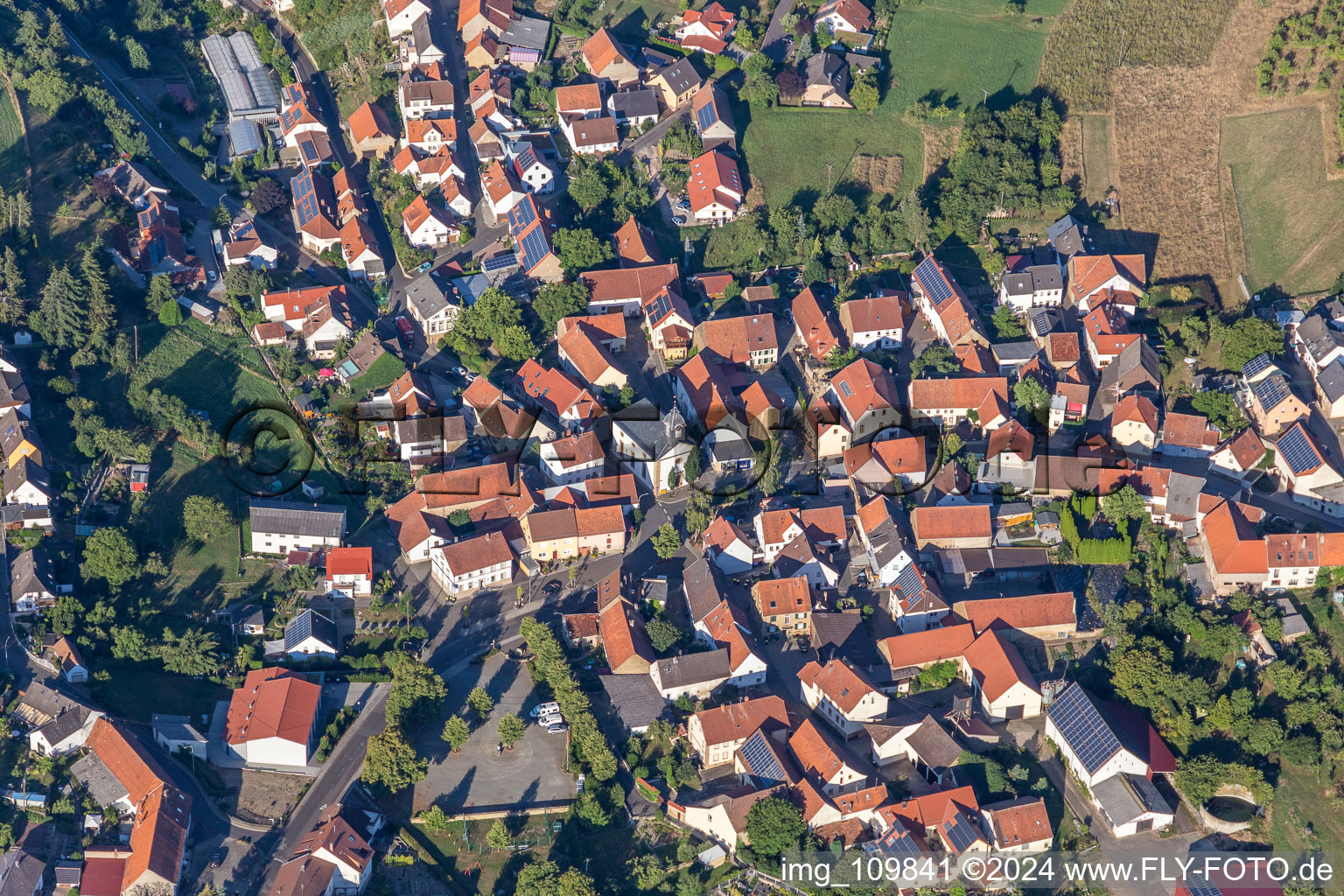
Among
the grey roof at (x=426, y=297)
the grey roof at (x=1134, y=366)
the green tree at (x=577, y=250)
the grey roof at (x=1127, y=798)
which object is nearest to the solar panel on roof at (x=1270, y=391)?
→ the grey roof at (x=1134, y=366)

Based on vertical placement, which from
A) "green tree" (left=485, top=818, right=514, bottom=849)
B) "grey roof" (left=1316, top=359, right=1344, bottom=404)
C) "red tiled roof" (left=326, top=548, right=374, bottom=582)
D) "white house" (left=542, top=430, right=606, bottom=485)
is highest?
"grey roof" (left=1316, top=359, right=1344, bottom=404)

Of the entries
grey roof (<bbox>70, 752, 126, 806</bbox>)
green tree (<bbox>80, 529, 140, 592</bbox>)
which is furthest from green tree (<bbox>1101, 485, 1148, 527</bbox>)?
green tree (<bbox>80, 529, 140, 592</bbox>)

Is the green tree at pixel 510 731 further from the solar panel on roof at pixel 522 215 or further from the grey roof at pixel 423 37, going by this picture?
the grey roof at pixel 423 37

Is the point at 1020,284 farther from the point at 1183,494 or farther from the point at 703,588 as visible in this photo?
the point at 703,588

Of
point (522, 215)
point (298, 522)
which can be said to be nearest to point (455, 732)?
point (298, 522)

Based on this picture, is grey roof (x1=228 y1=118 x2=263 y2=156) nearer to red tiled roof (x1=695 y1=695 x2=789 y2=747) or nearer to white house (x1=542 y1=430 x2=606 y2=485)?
white house (x1=542 y1=430 x2=606 y2=485)

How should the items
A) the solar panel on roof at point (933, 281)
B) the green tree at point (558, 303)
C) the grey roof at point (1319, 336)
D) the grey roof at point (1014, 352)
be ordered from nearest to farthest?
the grey roof at point (1319, 336)
the grey roof at point (1014, 352)
the solar panel on roof at point (933, 281)
the green tree at point (558, 303)
